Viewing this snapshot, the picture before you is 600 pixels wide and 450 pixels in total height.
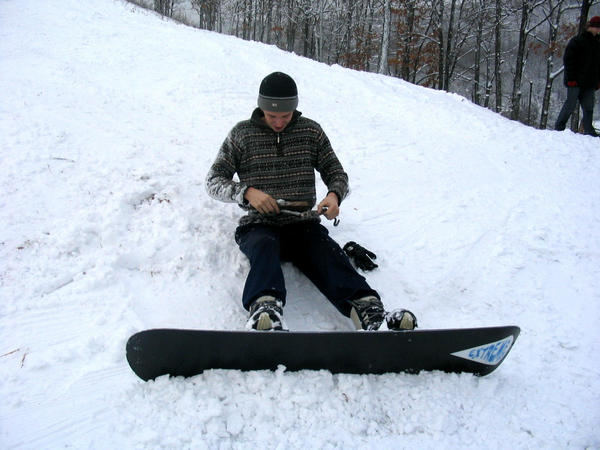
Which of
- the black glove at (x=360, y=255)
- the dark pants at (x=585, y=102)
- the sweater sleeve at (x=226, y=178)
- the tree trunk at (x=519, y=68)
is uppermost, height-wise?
the tree trunk at (x=519, y=68)

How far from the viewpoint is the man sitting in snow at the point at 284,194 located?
236 centimetres

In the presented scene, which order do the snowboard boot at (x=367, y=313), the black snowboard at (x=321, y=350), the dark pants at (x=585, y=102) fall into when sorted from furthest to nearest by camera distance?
the dark pants at (x=585, y=102) < the snowboard boot at (x=367, y=313) < the black snowboard at (x=321, y=350)

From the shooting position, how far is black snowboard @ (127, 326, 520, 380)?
1802 mm

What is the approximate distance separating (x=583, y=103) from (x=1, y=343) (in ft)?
28.6

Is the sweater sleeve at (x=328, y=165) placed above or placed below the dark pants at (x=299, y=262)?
above

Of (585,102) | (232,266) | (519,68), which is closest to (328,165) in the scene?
(232,266)

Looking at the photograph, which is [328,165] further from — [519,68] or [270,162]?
[519,68]

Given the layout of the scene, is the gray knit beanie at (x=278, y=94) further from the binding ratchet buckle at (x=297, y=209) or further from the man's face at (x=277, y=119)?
the binding ratchet buckle at (x=297, y=209)

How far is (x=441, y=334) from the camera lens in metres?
1.97

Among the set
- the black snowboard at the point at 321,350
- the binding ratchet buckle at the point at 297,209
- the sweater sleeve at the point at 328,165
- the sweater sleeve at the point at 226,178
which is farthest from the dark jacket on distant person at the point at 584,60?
the sweater sleeve at the point at 226,178

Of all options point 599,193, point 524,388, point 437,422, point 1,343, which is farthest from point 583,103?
point 1,343

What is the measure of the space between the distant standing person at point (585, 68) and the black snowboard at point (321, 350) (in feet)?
22.2

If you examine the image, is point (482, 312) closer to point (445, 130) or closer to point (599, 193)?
point (599, 193)

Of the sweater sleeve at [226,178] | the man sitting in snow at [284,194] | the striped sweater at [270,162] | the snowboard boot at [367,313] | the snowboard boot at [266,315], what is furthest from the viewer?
the striped sweater at [270,162]
